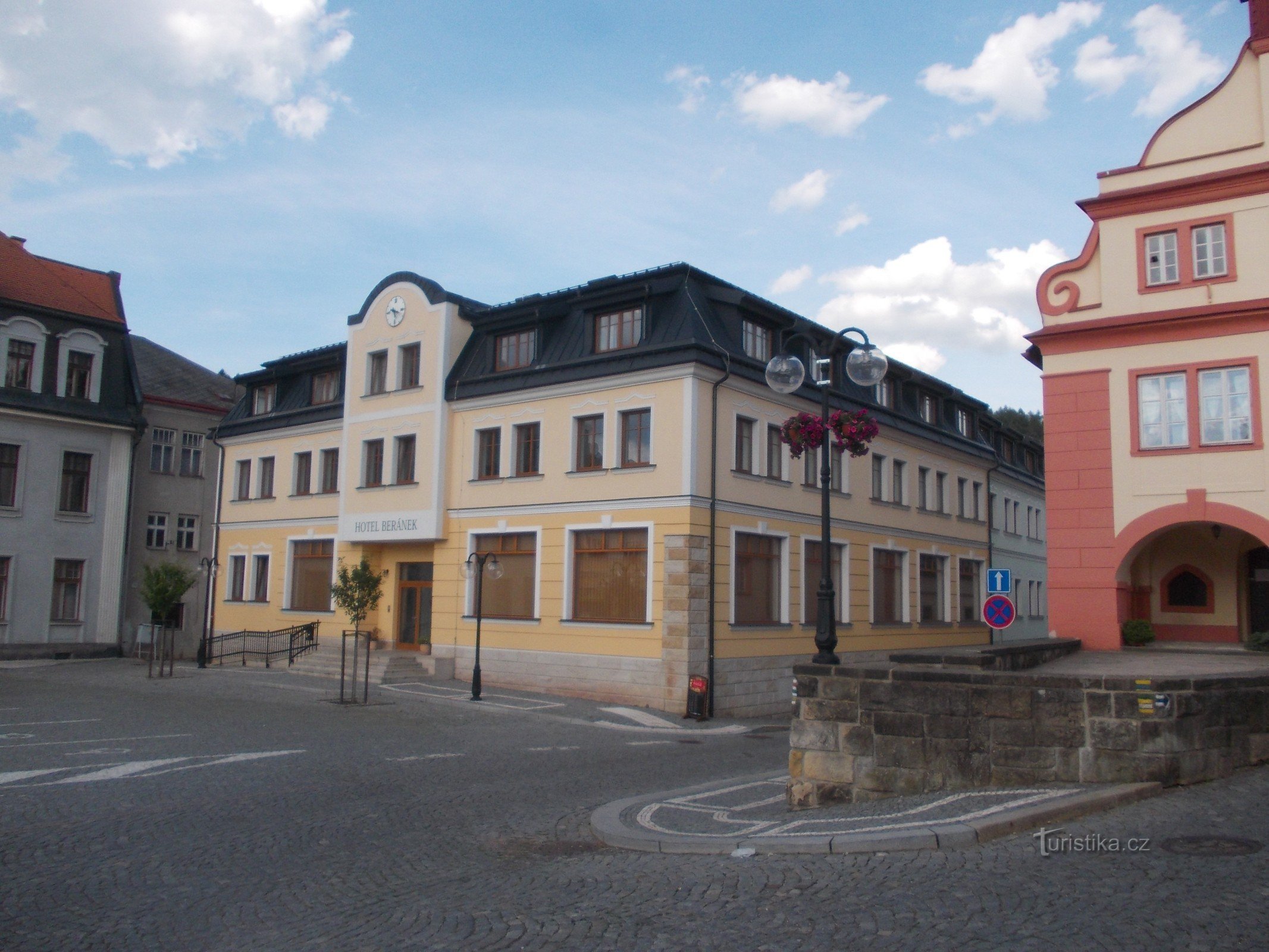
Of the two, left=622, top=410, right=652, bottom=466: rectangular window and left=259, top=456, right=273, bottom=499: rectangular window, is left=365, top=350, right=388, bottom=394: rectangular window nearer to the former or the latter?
left=259, top=456, right=273, bottom=499: rectangular window

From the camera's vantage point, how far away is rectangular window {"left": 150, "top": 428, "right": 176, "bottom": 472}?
126ft

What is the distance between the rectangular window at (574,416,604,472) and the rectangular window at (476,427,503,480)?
2645mm

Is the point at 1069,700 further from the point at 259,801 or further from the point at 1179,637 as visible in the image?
the point at 1179,637

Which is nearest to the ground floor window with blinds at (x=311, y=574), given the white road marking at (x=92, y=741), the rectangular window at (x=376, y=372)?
the rectangular window at (x=376, y=372)

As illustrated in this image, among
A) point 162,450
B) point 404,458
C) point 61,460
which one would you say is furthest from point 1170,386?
point 162,450

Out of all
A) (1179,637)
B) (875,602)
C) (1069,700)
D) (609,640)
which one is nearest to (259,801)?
(1069,700)

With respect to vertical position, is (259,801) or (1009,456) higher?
(1009,456)

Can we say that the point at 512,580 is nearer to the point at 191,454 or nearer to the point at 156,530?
the point at 156,530

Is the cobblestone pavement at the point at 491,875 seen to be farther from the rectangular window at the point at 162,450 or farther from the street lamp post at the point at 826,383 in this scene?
the rectangular window at the point at 162,450

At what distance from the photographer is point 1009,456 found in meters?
44.0

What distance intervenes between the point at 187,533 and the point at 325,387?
10.1 m

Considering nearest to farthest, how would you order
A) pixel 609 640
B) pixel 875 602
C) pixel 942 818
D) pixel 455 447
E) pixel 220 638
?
1. pixel 942 818
2. pixel 609 640
3. pixel 455 447
4. pixel 875 602
5. pixel 220 638

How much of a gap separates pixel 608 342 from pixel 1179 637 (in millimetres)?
14070

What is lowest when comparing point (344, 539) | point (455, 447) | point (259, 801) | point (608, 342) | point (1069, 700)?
point (259, 801)
